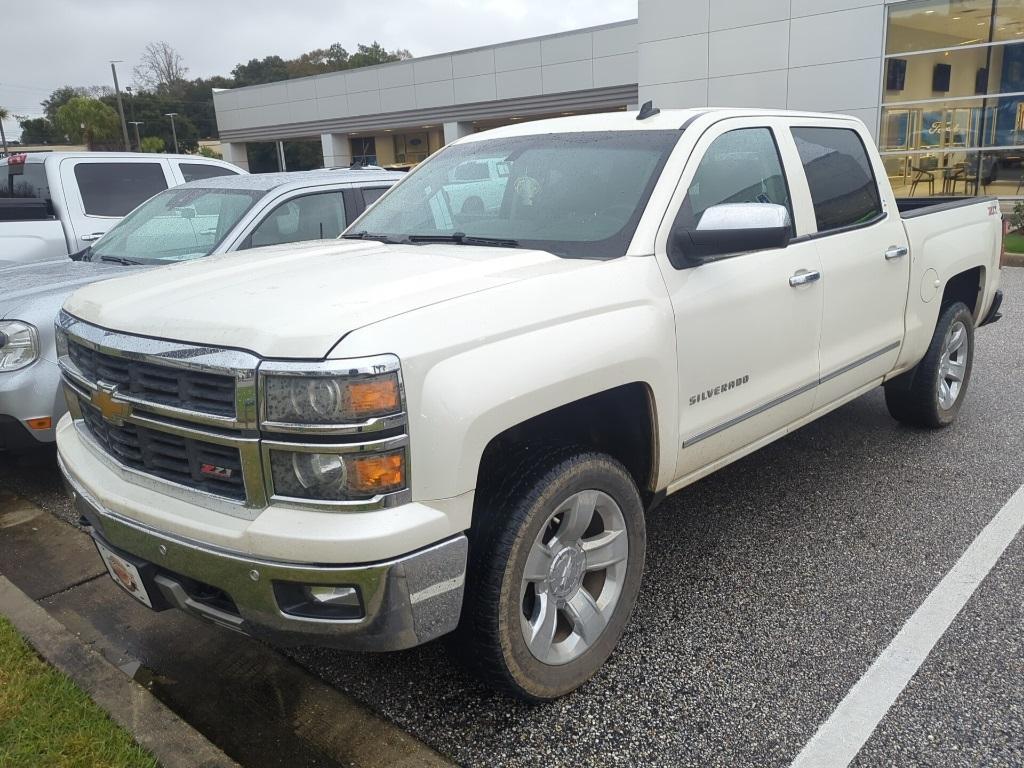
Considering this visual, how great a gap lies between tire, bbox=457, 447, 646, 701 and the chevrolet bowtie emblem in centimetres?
110

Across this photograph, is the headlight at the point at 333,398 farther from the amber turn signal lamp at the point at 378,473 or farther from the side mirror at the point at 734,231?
the side mirror at the point at 734,231

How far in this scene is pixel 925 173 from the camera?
1784 cm

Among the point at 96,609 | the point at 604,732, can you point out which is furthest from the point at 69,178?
the point at 604,732

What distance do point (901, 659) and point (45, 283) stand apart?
4715 millimetres

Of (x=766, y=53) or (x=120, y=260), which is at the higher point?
(x=766, y=53)

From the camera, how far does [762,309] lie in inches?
133

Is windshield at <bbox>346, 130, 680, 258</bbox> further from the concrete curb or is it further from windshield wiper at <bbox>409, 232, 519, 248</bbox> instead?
the concrete curb

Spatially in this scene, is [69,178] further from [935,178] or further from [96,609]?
[935,178]

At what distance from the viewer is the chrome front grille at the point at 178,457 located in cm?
232

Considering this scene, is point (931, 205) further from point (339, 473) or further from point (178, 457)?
point (178, 457)

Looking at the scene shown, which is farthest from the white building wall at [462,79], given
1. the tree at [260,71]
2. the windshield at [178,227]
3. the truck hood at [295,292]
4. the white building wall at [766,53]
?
the tree at [260,71]

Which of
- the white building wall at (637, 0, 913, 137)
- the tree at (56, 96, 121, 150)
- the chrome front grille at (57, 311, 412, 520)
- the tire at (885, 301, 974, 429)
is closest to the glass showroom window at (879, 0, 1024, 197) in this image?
the white building wall at (637, 0, 913, 137)

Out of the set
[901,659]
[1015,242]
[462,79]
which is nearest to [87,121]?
[462,79]

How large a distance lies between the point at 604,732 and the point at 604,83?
103ft
